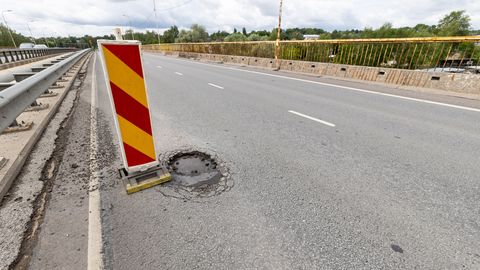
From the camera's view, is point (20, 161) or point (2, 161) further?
point (20, 161)

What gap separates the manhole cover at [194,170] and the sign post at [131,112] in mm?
182

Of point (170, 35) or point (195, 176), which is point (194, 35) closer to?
point (170, 35)

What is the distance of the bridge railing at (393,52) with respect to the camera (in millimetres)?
7941

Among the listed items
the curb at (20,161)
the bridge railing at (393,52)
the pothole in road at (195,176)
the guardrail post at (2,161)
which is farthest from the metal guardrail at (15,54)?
the pothole in road at (195,176)

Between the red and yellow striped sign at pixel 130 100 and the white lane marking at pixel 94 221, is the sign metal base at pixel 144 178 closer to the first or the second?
the red and yellow striped sign at pixel 130 100

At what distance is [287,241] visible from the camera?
2.06 metres

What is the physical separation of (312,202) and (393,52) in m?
10.3

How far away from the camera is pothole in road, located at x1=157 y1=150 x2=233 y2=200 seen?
2730 millimetres

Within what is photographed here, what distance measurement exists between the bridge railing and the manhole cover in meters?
8.78

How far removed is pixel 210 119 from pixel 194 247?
3.63 meters

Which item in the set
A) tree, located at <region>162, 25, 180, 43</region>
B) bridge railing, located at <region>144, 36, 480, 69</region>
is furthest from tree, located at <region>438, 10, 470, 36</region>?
tree, located at <region>162, 25, 180, 43</region>

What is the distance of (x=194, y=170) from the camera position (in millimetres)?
3209

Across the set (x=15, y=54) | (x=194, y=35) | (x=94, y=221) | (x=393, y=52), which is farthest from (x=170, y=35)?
(x=94, y=221)

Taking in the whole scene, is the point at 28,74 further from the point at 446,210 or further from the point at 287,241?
the point at 446,210
